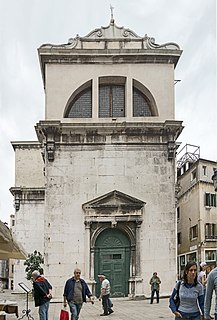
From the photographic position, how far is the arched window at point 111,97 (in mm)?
31109

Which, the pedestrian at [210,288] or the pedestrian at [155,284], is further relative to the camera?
the pedestrian at [155,284]

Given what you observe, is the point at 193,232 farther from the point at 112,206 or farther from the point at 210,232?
the point at 112,206

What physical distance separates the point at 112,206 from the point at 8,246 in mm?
11623

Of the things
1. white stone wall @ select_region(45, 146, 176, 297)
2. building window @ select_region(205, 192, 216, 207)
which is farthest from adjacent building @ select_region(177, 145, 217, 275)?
white stone wall @ select_region(45, 146, 176, 297)

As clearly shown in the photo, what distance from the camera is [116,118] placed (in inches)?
1202

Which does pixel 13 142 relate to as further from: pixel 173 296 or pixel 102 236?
pixel 173 296

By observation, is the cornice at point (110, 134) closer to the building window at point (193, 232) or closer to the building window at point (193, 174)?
the building window at point (193, 232)

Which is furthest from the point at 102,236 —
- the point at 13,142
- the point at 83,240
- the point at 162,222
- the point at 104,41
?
the point at 13,142

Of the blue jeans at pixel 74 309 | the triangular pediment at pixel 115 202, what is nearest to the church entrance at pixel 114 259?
the triangular pediment at pixel 115 202

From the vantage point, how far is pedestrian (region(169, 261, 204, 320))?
949cm

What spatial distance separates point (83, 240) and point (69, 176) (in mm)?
2931

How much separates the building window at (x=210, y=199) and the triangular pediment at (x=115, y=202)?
64.4ft

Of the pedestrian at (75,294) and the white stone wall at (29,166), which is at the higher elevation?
the white stone wall at (29,166)

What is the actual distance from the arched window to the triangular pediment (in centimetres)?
396
